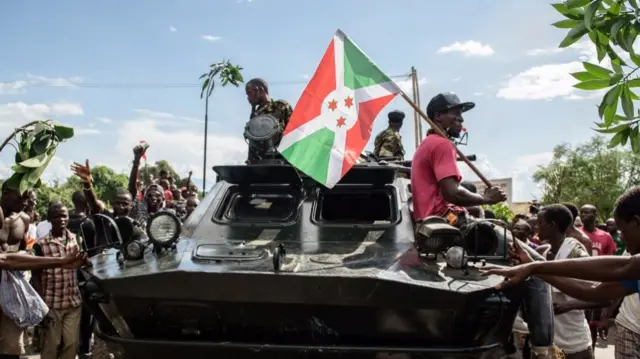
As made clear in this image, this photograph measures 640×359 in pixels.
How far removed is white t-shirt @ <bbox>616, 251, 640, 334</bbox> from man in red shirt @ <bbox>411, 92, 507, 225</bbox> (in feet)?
3.29

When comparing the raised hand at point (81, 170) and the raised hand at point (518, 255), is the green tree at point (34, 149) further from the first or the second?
the raised hand at point (518, 255)

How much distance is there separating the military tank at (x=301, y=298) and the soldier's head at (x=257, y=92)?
2.25m

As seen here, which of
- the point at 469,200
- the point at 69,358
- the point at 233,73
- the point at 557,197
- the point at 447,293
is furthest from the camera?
the point at 557,197

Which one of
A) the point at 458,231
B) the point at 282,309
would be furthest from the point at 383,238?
the point at 282,309

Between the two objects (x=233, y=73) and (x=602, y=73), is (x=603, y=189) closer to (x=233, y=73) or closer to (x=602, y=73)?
(x=233, y=73)

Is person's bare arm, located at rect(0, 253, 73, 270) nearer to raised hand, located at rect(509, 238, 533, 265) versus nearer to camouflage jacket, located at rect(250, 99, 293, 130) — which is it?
camouflage jacket, located at rect(250, 99, 293, 130)

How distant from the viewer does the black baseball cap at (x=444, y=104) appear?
15.3 feet

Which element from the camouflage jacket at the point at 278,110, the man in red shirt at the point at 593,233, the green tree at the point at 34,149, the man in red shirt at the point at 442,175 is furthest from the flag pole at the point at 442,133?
the man in red shirt at the point at 593,233

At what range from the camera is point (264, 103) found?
609cm

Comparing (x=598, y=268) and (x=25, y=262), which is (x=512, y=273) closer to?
(x=598, y=268)

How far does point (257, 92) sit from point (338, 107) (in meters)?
1.35

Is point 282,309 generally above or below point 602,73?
below

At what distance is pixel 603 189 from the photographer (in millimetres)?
36281

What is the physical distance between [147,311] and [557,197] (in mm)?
35469
